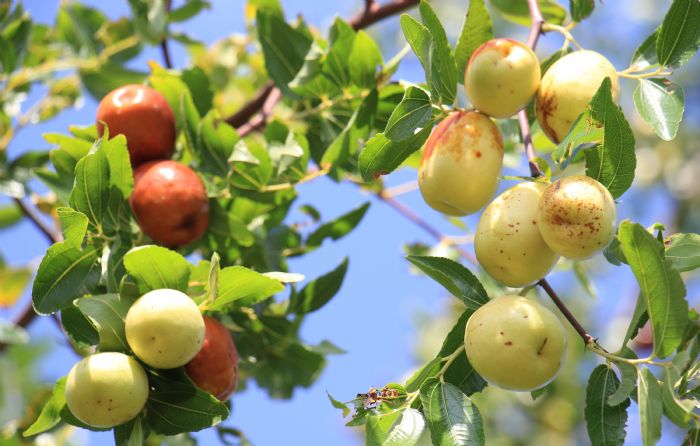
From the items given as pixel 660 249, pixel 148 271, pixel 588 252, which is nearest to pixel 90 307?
pixel 148 271

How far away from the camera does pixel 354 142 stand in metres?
2.27

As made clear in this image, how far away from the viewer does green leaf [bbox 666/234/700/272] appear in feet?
5.16

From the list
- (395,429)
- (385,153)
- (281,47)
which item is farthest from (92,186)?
(395,429)

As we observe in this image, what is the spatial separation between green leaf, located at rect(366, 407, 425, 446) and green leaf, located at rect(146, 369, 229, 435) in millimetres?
345

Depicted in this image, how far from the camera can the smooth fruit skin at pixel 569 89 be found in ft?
5.71

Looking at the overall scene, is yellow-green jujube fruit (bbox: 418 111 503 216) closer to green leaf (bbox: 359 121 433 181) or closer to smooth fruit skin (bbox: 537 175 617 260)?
green leaf (bbox: 359 121 433 181)

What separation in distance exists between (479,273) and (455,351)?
1.09 metres

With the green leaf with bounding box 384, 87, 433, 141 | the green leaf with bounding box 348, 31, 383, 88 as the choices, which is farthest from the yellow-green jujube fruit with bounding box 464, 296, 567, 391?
the green leaf with bounding box 348, 31, 383, 88

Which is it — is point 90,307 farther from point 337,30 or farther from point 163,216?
point 337,30

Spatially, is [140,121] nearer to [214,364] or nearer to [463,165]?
[214,364]

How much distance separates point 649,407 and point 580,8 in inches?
49.6

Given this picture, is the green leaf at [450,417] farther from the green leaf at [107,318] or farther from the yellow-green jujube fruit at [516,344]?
the green leaf at [107,318]

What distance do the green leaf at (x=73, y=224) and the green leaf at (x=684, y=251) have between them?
1.15m

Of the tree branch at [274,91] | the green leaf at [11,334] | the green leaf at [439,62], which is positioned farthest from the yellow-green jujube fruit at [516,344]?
the green leaf at [11,334]
